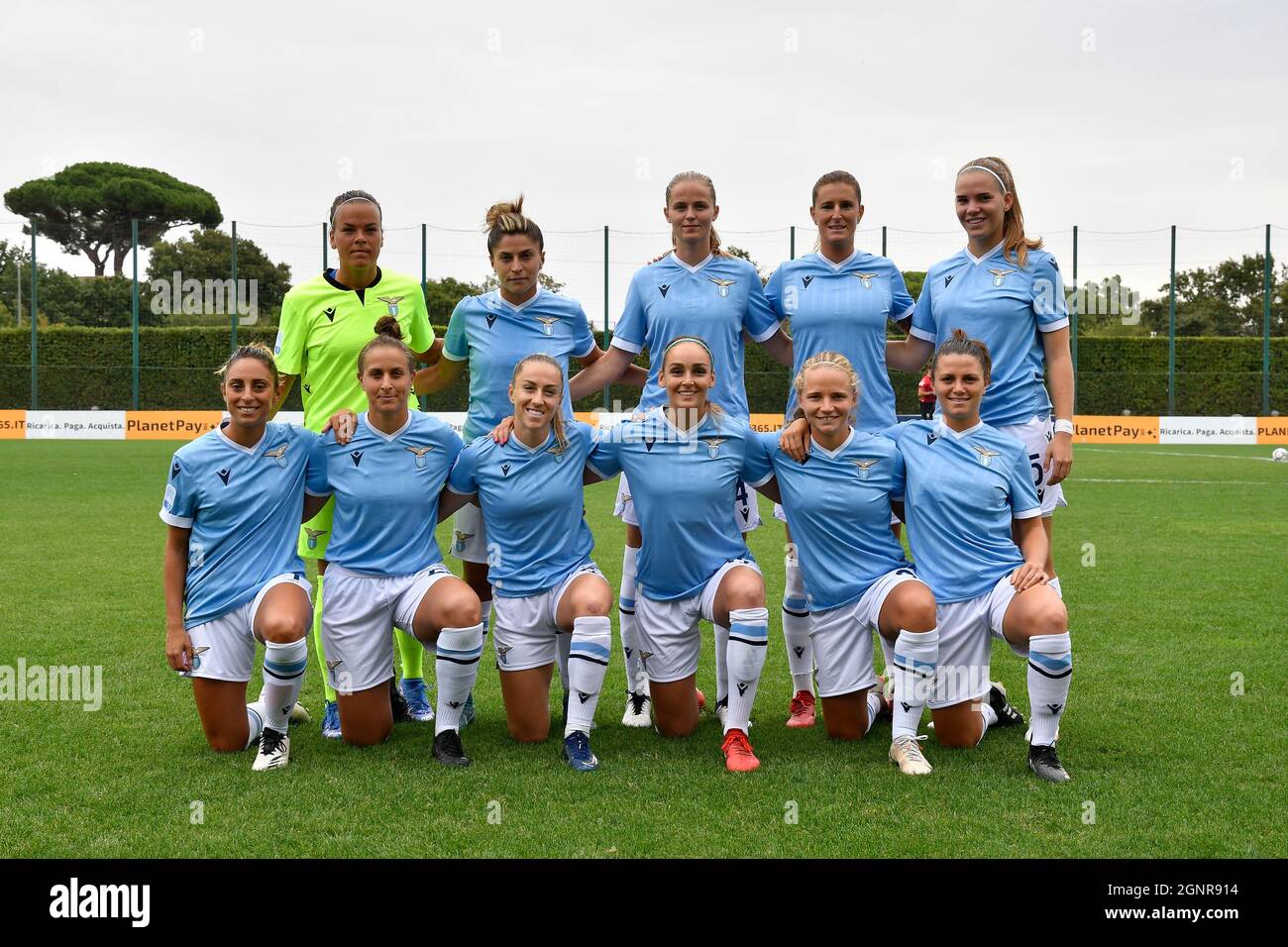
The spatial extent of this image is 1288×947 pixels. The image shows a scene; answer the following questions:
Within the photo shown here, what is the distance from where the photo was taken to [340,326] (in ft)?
15.3

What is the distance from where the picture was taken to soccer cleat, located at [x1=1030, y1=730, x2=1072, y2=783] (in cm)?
372

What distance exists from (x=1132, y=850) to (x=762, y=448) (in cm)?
189

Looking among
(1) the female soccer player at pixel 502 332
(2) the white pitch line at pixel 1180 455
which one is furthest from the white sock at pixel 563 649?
(2) the white pitch line at pixel 1180 455

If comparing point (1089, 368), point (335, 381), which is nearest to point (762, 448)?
point (335, 381)

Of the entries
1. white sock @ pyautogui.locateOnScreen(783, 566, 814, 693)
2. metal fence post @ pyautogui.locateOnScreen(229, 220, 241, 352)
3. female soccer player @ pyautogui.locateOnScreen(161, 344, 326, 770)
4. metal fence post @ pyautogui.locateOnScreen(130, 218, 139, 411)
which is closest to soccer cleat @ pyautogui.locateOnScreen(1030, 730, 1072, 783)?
white sock @ pyautogui.locateOnScreen(783, 566, 814, 693)

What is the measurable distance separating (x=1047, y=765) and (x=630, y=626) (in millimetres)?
1688

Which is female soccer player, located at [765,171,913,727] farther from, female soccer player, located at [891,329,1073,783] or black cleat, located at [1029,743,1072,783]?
black cleat, located at [1029,743,1072,783]

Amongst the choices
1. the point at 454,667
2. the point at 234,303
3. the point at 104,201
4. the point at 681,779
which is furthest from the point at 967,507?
the point at 104,201

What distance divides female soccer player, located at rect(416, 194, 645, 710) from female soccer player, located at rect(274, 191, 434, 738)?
315 millimetres

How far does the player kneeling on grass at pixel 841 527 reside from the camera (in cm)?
420

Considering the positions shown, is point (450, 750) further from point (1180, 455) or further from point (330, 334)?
point (1180, 455)

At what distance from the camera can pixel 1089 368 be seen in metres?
26.7
